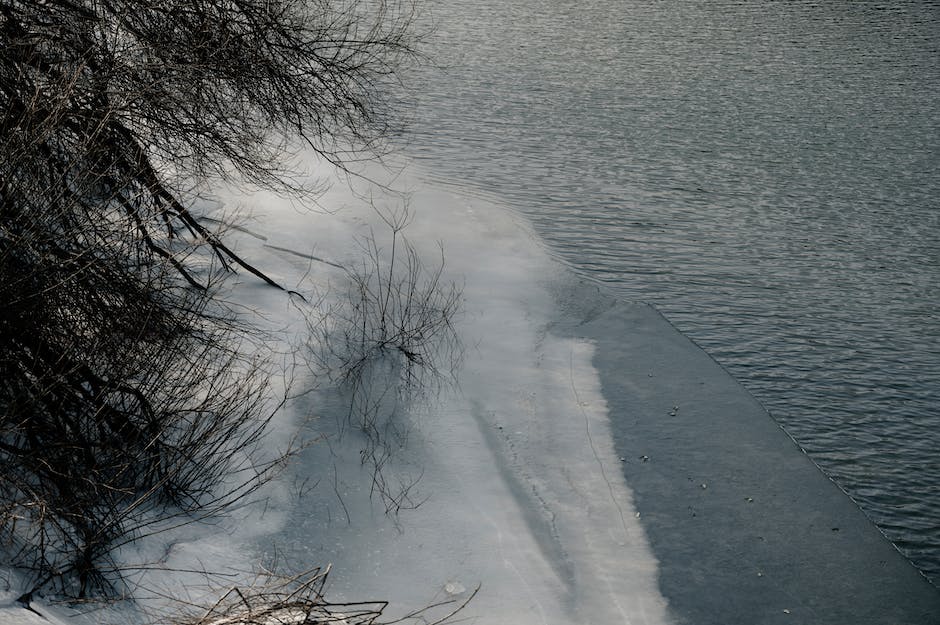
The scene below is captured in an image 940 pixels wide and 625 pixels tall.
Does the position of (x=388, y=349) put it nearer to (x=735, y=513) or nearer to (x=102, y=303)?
(x=735, y=513)

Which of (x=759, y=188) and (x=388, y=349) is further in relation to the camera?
(x=759, y=188)

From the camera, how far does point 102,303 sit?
18.4 feet

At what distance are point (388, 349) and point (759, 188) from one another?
24.5 ft

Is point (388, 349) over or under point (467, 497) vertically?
over

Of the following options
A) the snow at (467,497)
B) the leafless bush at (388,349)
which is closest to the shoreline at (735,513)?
the snow at (467,497)

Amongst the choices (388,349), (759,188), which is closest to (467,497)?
(388,349)

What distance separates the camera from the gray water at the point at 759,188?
884cm

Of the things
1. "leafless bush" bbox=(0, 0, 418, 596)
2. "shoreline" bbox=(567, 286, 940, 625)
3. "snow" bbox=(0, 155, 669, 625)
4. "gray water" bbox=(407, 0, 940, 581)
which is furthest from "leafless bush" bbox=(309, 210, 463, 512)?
"gray water" bbox=(407, 0, 940, 581)

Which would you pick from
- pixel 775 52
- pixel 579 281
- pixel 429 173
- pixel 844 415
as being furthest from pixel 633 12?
pixel 844 415

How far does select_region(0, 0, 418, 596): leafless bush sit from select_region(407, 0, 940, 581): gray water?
5.00 m

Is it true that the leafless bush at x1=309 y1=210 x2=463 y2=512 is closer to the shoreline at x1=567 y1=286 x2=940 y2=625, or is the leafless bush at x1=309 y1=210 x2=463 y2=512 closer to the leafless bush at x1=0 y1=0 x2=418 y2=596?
the leafless bush at x1=0 y1=0 x2=418 y2=596

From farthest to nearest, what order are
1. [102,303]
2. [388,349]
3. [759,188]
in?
1. [759,188]
2. [388,349]
3. [102,303]

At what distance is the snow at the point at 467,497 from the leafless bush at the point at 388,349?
103mm

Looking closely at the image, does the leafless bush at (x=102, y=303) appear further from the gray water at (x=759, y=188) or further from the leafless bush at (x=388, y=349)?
the gray water at (x=759, y=188)
